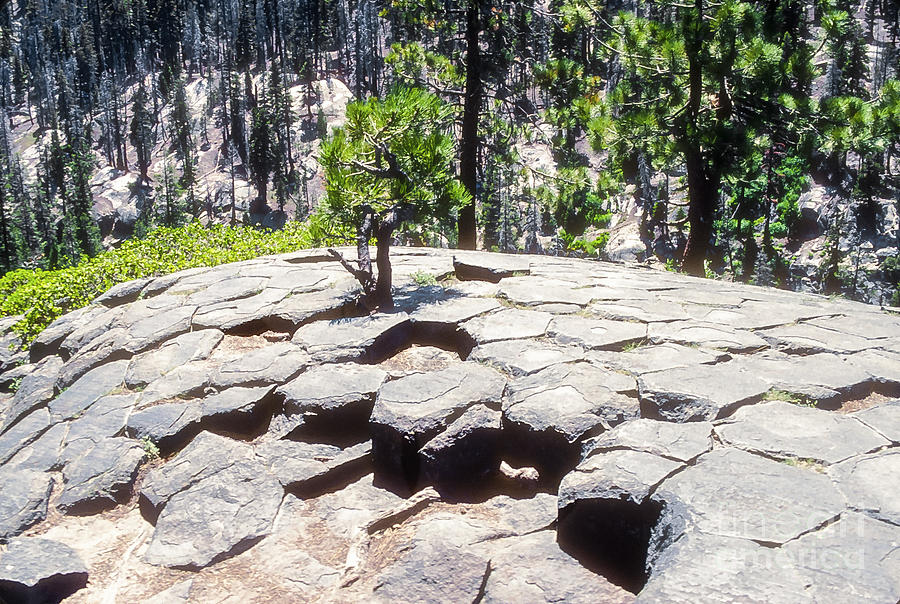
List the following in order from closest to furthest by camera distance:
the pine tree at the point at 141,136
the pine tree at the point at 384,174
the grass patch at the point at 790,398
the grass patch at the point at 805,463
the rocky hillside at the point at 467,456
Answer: the rocky hillside at the point at 467,456
the grass patch at the point at 805,463
the grass patch at the point at 790,398
the pine tree at the point at 384,174
the pine tree at the point at 141,136

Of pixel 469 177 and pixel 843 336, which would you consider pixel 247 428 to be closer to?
pixel 843 336

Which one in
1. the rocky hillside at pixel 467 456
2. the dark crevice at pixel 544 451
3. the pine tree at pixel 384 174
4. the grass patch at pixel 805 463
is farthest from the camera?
the pine tree at pixel 384 174

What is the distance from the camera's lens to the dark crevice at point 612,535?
2.60 metres

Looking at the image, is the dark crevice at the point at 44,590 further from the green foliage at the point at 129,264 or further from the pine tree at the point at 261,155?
the pine tree at the point at 261,155

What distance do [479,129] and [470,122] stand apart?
1.05m

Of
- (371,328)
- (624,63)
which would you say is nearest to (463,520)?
(371,328)

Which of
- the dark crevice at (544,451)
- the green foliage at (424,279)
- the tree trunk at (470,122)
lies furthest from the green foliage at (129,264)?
the dark crevice at (544,451)

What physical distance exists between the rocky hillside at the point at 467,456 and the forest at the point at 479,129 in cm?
156

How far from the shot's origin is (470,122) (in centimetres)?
1064

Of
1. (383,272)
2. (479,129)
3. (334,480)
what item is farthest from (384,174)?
(479,129)

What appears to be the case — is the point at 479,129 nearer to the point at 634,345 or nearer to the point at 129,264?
the point at 129,264

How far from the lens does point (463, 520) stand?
306cm

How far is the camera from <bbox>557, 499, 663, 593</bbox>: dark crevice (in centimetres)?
260

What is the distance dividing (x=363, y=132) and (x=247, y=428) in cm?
278
